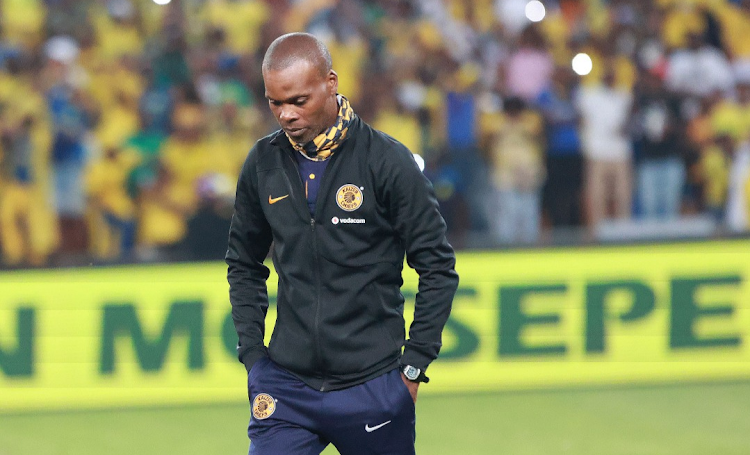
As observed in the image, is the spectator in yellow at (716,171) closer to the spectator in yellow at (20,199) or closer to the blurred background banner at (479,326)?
the blurred background banner at (479,326)

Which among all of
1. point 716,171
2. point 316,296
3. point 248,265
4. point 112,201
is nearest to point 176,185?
point 112,201

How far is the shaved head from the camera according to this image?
289 cm

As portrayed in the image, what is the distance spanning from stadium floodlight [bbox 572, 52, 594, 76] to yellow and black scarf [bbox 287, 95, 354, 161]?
749 cm

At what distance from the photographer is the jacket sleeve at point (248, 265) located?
10.7ft

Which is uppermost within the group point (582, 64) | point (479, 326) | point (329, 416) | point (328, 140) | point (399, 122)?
point (582, 64)

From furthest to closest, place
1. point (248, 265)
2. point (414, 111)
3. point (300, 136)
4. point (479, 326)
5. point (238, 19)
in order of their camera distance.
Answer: point (238, 19), point (414, 111), point (479, 326), point (248, 265), point (300, 136)

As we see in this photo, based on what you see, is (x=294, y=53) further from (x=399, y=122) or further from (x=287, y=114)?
(x=399, y=122)

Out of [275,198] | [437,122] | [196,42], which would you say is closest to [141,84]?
[196,42]

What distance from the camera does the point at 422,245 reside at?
10.2 feet

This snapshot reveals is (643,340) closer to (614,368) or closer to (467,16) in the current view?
(614,368)

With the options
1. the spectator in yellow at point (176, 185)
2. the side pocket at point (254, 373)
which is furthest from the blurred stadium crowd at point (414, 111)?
the side pocket at point (254, 373)

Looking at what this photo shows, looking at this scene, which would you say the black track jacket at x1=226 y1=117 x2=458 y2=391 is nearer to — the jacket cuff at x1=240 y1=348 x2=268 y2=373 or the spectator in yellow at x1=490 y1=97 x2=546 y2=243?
the jacket cuff at x1=240 y1=348 x2=268 y2=373

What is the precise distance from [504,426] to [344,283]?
3.57 meters

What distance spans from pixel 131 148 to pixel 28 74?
3.78ft
